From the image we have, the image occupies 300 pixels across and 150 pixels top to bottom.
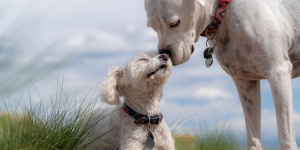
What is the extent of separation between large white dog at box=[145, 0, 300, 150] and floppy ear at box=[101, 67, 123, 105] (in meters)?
0.49

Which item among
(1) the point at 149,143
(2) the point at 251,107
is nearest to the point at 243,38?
(2) the point at 251,107

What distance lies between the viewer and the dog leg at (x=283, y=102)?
4.61 metres

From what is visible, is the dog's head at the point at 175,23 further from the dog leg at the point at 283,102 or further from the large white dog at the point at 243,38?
the dog leg at the point at 283,102

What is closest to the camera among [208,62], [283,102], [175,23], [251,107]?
[175,23]

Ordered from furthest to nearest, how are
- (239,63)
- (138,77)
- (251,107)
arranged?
(251,107) → (239,63) → (138,77)

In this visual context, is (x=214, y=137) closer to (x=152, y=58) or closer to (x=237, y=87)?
(x=237, y=87)

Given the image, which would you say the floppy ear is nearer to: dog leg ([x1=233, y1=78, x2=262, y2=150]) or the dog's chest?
the dog's chest

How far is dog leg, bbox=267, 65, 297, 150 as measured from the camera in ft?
15.1

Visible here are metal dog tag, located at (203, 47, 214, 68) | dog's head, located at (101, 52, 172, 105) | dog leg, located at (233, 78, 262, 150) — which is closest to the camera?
dog's head, located at (101, 52, 172, 105)

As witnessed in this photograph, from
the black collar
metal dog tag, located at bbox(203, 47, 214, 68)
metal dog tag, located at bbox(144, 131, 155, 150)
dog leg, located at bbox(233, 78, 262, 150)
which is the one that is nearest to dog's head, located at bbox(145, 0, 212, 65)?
metal dog tag, located at bbox(203, 47, 214, 68)

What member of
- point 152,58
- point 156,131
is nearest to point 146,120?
point 156,131

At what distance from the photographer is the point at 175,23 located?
4469mm

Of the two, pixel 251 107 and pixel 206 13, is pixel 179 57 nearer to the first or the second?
pixel 206 13

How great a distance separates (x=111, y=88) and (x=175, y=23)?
0.83 m
